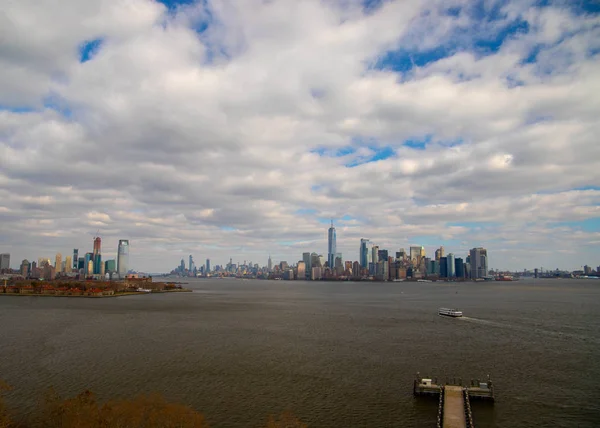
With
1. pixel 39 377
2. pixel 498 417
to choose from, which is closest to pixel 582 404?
pixel 498 417

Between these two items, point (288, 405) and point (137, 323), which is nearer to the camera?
point (288, 405)

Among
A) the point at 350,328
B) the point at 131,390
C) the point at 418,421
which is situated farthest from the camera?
the point at 350,328

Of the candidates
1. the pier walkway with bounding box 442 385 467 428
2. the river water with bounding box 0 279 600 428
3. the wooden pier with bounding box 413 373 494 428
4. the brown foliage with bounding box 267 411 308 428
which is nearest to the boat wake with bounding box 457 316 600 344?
the river water with bounding box 0 279 600 428

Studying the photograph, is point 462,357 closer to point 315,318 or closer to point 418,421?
point 418,421

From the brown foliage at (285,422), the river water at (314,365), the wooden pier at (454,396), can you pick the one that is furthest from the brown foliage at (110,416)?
the wooden pier at (454,396)

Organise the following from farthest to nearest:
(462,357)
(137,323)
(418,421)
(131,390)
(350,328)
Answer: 1. (137,323)
2. (350,328)
3. (462,357)
4. (131,390)
5. (418,421)

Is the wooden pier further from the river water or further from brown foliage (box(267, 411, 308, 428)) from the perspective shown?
brown foliage (box(267, 411, 308, 428))
